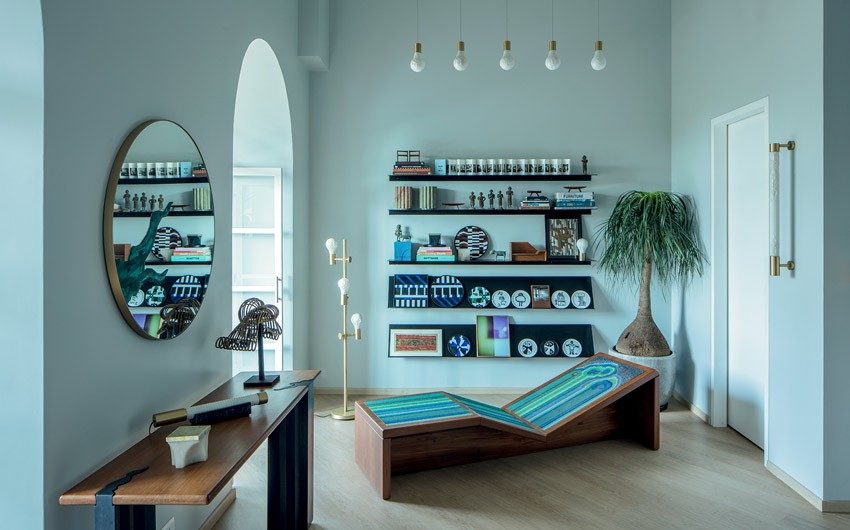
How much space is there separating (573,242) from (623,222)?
1.74 ft

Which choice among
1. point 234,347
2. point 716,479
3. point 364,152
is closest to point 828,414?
point 716,479

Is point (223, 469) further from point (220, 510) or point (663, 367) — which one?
point (663, 367)

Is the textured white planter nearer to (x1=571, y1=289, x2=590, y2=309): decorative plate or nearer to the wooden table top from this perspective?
(x1=571, y1=289, x2=590, y2=309): decorative plate

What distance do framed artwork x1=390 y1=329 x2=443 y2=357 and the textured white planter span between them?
4.97 feet

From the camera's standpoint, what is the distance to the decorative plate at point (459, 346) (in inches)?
185

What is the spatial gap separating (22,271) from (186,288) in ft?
2.79

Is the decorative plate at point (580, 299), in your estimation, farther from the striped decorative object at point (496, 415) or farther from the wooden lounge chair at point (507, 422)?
the striped decorative object at point (496, 415)

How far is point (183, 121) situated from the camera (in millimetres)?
2336

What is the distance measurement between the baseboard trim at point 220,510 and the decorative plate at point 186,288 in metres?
1.10

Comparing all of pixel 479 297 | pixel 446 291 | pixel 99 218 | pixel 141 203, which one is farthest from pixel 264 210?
pixel 99 218

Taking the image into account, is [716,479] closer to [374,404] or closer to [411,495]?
[411,495]

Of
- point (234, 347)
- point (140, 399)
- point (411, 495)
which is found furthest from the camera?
point (411, 495)

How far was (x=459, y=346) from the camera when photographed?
4.70 meters

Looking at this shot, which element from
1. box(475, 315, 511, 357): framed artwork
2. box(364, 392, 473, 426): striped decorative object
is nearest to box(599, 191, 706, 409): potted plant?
box(475, 315, 511, 357): framed artwork
